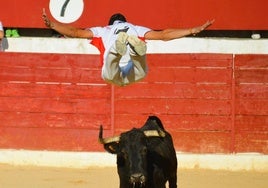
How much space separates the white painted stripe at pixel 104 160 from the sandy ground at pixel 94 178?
0.15 m

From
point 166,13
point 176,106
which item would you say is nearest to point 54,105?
point 176,106

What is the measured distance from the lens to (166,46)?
12180mm

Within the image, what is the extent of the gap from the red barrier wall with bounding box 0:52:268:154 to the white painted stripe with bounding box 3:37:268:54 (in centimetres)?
105

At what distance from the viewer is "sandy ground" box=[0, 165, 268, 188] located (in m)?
9.19

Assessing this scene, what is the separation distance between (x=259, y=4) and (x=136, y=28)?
6.04 metres

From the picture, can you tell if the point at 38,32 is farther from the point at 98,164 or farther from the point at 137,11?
the point at 98,164

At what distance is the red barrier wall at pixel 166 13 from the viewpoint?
12.4 m

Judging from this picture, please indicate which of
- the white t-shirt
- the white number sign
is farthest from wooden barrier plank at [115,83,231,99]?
the white t-shirt

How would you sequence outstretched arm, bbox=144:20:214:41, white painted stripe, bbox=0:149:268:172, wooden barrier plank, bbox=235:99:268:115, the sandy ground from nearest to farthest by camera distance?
outstretched arm, bbox=144:20:214:41, the sandy ground, white painted stripe, bbox=0:149:268:172, wooden barrier plank, bbox=235:99:268:115

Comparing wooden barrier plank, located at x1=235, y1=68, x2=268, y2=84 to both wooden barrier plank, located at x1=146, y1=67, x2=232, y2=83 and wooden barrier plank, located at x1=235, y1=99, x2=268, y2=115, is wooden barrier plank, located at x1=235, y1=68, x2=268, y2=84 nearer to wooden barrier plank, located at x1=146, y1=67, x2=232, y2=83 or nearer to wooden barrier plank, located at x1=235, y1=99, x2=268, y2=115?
wooden barrier plank, located at x1=146, y1=67, x2=232, y2=83

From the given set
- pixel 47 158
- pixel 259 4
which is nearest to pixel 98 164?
pixel 47 158

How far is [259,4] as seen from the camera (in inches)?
492

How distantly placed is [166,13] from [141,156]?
6258 millimetres

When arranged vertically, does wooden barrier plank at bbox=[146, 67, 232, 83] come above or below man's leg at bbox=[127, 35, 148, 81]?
below
